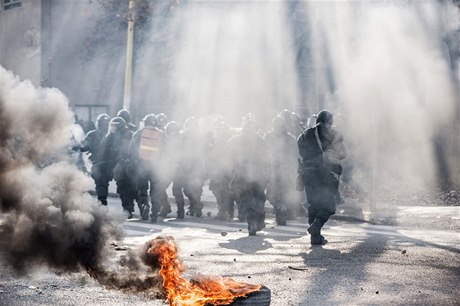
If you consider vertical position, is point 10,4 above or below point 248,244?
above

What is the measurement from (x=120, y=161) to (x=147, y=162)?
92cm

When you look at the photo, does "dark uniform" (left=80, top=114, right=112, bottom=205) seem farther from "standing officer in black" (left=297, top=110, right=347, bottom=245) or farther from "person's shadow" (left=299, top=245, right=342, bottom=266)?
"person's shadow" (left=299, top=245, right=342, bottom=266)

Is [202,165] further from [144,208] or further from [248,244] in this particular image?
[248,244]

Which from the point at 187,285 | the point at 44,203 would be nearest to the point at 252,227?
the point at 187,285

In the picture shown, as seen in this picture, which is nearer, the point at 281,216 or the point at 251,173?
the point at 251,173

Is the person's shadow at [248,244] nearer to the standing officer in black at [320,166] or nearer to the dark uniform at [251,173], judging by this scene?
the dark uniform at [251,173]

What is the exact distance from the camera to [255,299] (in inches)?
266

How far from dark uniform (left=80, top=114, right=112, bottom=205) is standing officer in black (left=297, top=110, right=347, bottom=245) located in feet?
18.5

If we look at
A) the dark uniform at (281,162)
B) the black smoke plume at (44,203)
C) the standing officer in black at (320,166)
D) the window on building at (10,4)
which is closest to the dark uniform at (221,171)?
the dark uniform at (281,162)

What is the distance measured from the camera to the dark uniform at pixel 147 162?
15898 millimetres

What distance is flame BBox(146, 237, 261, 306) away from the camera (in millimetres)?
6742

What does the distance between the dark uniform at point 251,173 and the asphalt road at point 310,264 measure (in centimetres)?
40

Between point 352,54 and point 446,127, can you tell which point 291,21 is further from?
point 446,127

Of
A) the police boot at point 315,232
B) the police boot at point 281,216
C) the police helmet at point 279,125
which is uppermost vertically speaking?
the police helmet at point 279,125
